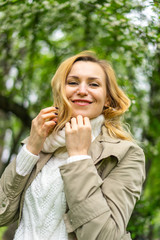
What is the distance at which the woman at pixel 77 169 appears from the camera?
1.70 meters

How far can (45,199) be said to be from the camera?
1.90m

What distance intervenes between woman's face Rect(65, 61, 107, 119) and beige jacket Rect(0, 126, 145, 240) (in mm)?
233

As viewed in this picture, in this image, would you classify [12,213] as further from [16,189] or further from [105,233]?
[105,233]

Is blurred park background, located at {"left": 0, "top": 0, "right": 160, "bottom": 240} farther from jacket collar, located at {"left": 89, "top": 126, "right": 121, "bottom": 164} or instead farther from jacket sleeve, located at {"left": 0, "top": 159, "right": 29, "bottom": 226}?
jacket sleeve, located at {"left": 0, "top": 159, "right": 29, "bottom": 226}

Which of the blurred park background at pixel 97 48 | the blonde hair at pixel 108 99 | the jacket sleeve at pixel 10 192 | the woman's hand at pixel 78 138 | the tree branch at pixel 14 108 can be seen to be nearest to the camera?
the woman's hand at pixel 78 138

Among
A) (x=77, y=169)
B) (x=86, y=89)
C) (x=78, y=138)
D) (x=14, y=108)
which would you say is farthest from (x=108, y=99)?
(x=14, y=108)

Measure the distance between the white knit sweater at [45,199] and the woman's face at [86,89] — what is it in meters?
0.24

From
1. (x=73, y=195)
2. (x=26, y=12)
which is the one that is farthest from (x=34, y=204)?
(x=26, y=12)

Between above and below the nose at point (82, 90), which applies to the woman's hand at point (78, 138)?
below

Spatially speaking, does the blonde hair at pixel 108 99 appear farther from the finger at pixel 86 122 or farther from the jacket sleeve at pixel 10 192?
the jacket sleeve at pixel 10 192

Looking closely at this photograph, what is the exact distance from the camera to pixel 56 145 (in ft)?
6.73

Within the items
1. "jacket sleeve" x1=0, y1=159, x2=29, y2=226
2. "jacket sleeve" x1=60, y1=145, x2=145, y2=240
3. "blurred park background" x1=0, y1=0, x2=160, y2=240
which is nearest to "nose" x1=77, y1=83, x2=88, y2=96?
"jacket sleeve" x1=60, y1=145, x2=145, y2=240

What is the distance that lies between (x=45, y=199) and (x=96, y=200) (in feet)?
1.28

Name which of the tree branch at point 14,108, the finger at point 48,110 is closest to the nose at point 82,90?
the finger at point 48,110
